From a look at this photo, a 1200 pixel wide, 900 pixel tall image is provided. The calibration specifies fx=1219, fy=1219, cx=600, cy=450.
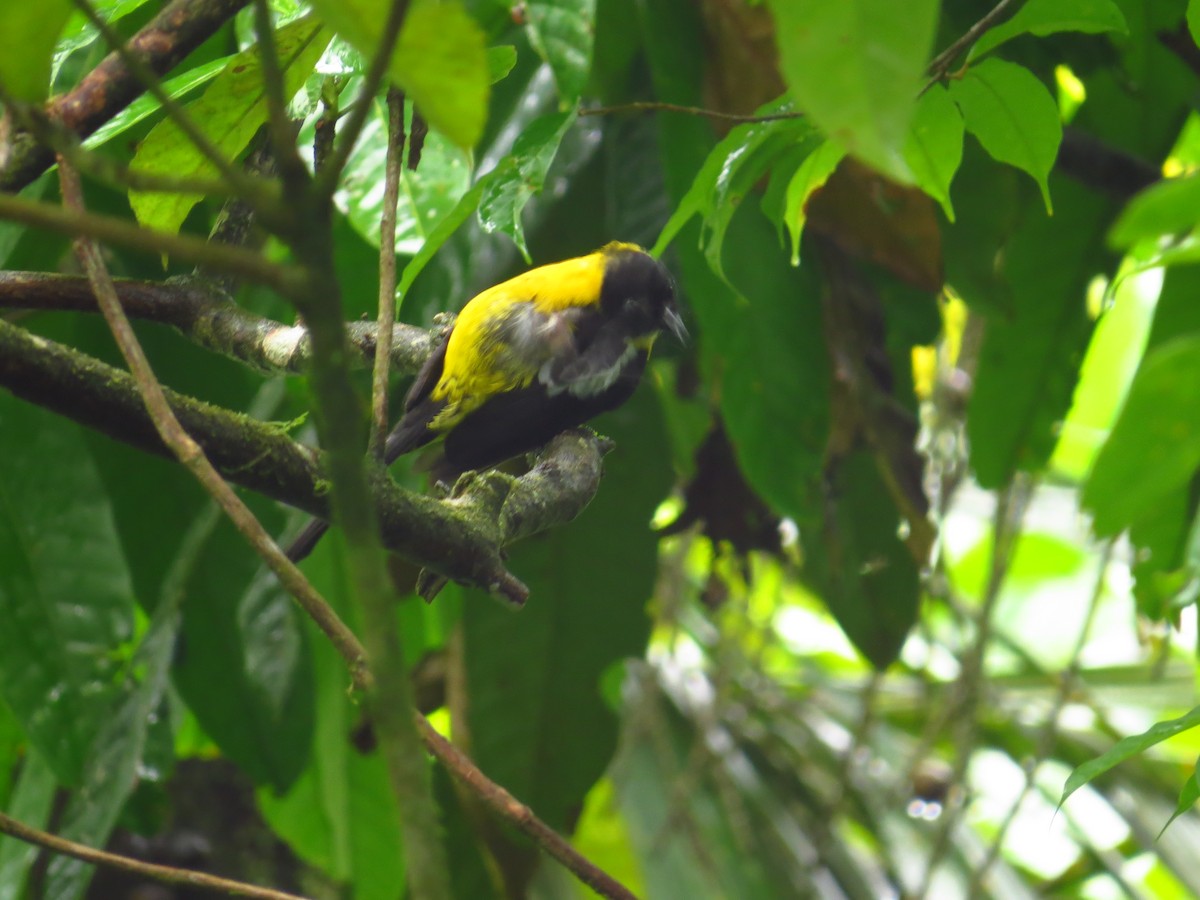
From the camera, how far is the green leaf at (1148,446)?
66 centimetres

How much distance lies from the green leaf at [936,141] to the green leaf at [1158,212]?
0.57 metres

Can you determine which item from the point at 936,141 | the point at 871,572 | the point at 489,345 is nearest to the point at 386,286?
the point at 936,141

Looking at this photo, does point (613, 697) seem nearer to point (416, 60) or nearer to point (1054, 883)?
point (1054, 883)

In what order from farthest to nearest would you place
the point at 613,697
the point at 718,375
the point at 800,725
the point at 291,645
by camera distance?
1. the point at 800,725
2. the point at 613,697
3. the point at 718,375
4. the point at 291,645

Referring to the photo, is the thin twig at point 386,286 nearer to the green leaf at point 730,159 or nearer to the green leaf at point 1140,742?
the green leaf at point 730,159

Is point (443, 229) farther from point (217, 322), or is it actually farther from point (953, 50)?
point (953, 50)

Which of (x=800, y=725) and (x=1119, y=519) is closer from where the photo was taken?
(x=1119, y=519)

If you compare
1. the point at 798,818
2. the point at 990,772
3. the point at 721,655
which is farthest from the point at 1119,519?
the point at 990,772

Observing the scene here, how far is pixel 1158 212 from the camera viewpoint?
67 cm

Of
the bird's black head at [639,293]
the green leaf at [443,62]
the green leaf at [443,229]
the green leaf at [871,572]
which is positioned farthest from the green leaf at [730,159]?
the green leaf at [871,572]

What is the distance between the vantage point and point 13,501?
212 cm

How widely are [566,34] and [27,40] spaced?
1.06 metres

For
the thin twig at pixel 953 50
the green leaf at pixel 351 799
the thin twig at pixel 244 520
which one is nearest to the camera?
the thin twig at pixel 244 520

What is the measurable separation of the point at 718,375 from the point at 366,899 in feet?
4.39
